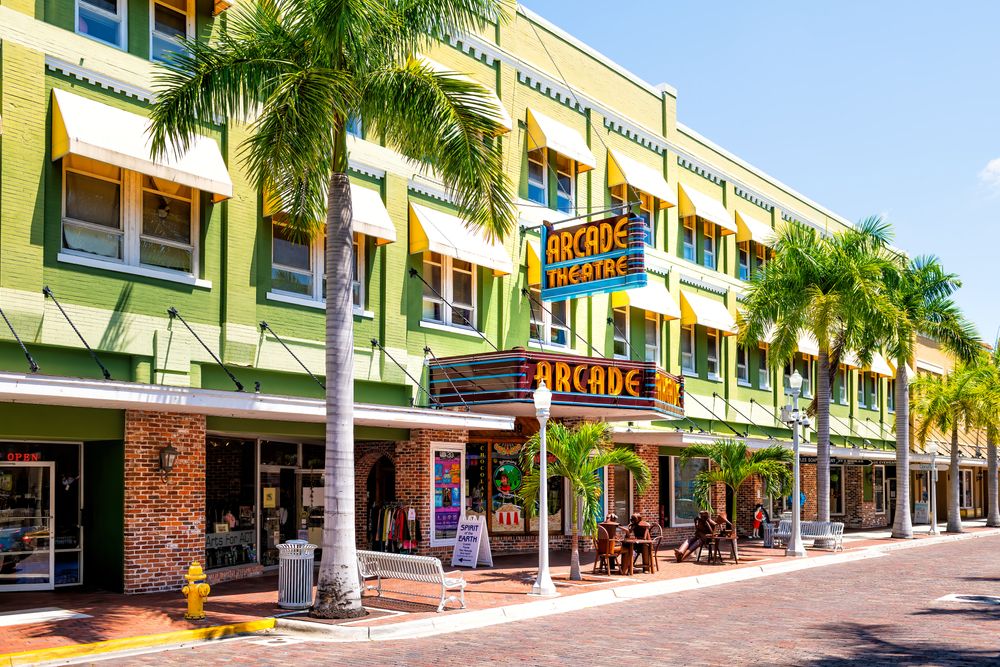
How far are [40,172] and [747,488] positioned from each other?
92.1ft

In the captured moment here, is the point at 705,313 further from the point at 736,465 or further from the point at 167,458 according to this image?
the point at 167,458

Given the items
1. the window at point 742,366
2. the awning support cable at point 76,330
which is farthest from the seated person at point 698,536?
the awning support cable at point 76,330

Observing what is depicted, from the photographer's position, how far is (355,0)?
45.6 feet

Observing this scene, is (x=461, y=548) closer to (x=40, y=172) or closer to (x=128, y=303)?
(x=128, y=303)

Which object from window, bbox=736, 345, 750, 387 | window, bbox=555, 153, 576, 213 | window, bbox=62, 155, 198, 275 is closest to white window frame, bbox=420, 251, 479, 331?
window, bbox=555, 153, 576, 213

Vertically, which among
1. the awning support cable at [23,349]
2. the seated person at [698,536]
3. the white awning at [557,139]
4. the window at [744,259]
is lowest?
the seated person at [698,536]

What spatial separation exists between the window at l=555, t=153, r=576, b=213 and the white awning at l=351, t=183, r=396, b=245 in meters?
7.41

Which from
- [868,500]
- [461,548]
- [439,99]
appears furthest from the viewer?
[868,500]

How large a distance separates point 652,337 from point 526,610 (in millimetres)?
16634

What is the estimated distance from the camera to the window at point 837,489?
45.0 m

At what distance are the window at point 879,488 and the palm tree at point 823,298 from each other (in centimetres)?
1895

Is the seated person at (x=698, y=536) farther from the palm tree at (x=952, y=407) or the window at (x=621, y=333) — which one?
the palm tree at (x=952, y=407)

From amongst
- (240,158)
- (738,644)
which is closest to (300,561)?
(738,644)

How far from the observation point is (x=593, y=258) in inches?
922
